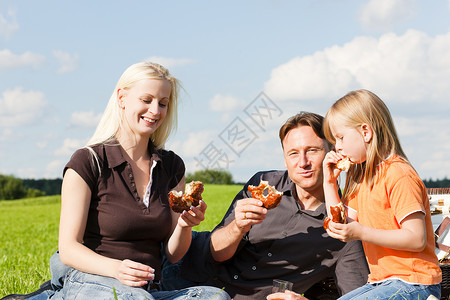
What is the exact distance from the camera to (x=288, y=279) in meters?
3.98

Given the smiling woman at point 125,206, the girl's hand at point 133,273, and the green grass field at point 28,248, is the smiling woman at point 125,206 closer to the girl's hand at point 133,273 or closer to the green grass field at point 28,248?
the girl's hand at point 133,273

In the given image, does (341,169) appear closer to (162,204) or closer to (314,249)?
(314,249)

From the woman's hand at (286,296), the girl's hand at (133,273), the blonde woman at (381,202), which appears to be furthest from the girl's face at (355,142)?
the girl's hand at (133,273)

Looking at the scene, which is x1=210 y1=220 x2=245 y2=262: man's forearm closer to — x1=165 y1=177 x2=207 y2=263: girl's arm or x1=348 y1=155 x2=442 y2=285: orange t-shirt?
x1=165 y1=177 x2=207 y2=263: girl's arm

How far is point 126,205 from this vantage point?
3.33 meters

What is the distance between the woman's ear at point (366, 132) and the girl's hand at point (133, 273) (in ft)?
5.36

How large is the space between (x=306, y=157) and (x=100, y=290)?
68.8 inches

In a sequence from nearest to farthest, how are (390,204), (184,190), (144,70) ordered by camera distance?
(390,204) → (144,70) → (184,190)

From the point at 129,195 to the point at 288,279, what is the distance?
150 centimetres

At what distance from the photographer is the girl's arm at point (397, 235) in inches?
120

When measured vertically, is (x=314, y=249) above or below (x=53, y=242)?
above

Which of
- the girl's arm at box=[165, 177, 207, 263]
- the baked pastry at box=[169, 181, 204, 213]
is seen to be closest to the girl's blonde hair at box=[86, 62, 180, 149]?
the girl's arm at box=[165, 177, 207, 263]

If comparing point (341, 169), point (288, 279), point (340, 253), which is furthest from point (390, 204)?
point (288, 279)

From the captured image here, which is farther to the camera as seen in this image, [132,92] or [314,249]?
[314,249]
